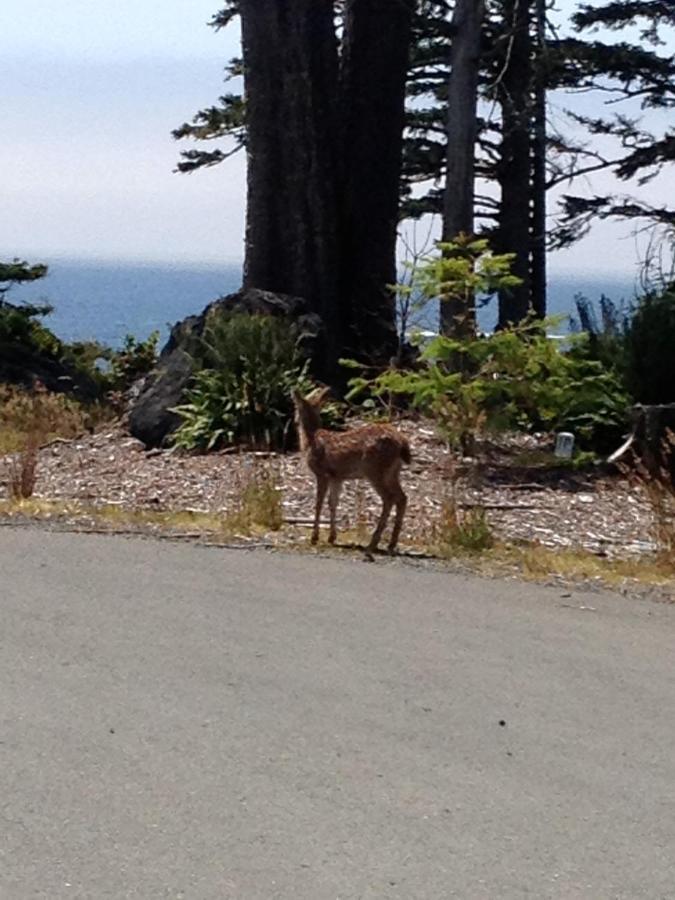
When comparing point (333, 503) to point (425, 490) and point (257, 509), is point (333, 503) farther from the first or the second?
point (425, 490)

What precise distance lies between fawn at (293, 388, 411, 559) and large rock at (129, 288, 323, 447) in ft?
14.8

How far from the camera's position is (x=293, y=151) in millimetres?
17719

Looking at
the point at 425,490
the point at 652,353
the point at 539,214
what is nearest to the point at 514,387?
the point at 652,353

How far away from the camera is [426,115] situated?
91.9 ft

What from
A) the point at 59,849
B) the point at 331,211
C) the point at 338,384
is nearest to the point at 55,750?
the point at 59,849

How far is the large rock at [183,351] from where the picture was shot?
51.2 feet

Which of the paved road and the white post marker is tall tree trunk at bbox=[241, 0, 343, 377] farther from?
the paved road

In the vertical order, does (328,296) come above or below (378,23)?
below

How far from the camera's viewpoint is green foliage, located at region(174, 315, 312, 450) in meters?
14.5

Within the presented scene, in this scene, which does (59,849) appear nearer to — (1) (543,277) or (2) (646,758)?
(2) (646,758)

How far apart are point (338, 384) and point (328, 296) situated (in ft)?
4.28

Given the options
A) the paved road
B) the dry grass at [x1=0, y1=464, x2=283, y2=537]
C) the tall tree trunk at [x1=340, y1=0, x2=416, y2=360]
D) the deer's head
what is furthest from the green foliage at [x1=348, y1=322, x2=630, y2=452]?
the paved road

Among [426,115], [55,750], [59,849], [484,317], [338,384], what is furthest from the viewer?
[484,317]

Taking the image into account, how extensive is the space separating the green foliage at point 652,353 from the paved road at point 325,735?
4819 millimetres
